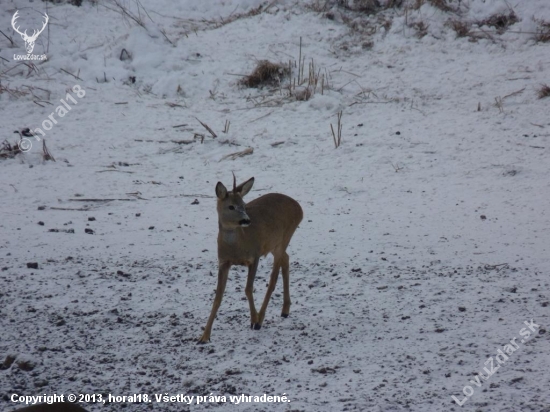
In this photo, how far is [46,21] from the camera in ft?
49.8

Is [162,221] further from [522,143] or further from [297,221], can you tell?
[522,143]

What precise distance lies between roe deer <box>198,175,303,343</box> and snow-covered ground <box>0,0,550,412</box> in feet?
0.84

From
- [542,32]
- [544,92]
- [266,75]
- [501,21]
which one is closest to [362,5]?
[501,21]

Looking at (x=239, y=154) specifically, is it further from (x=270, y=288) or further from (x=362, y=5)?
(x=362, y=5)

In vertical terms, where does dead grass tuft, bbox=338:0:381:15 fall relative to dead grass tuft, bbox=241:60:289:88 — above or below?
above

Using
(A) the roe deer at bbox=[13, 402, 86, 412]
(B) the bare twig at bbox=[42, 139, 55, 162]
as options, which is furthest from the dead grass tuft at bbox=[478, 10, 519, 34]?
(A) the roe deer at bbox=[13, 402, 86, 412]

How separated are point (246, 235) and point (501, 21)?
408 inches

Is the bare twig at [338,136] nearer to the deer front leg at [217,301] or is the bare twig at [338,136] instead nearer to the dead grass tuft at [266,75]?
the dead grass tuft at [266,75]

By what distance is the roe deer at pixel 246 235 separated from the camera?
576 centimetres

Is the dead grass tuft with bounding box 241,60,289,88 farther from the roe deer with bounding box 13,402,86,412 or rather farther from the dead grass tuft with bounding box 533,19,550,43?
the roe deer with bounding box 13,402,86,412

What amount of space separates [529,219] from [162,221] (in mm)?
4438

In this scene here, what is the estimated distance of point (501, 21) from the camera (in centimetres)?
1416

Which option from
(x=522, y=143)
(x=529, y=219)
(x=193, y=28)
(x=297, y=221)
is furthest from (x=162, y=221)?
(x=193, y=28)

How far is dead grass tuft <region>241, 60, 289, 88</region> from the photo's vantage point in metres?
13.6
